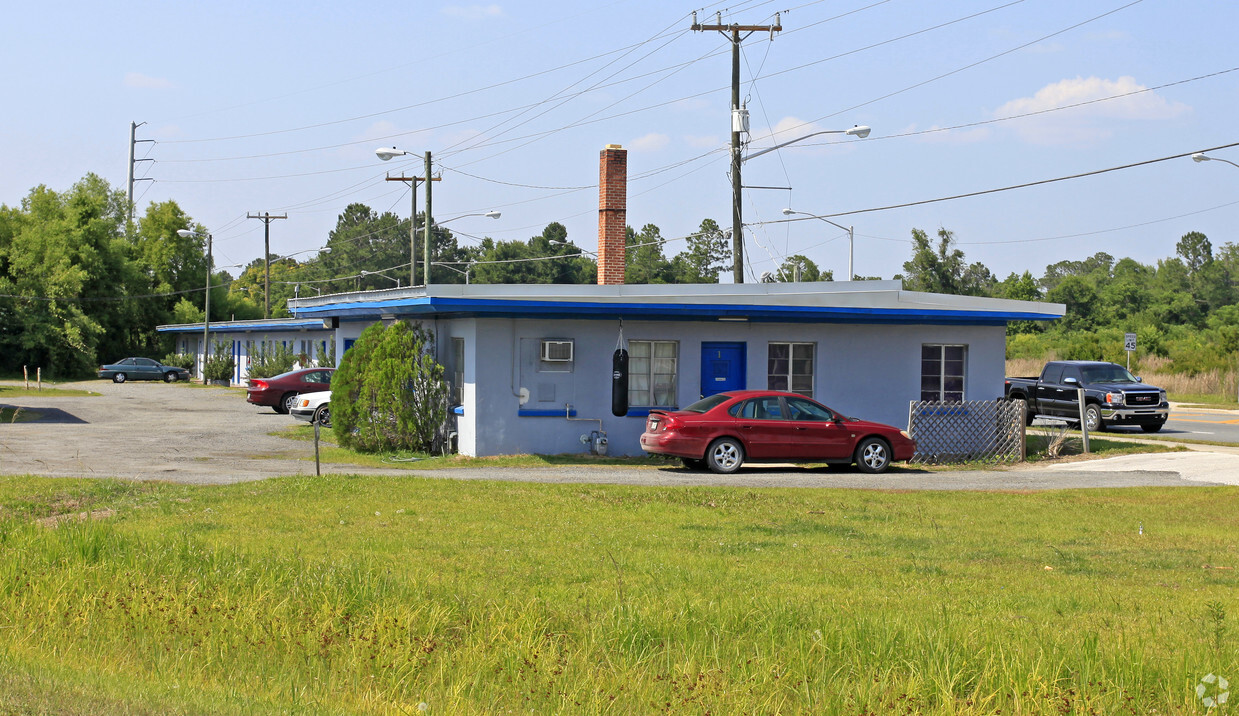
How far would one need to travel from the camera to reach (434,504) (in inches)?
561

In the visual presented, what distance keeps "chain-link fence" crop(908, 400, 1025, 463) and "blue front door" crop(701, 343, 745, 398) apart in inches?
145

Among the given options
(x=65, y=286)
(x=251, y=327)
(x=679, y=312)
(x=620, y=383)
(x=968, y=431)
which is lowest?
(x=968, y=431)

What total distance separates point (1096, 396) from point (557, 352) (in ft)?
55.9

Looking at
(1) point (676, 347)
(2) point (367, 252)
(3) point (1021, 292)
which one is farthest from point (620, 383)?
(2) point (367, 252)

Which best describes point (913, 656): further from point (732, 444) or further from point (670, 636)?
point (732, 444)

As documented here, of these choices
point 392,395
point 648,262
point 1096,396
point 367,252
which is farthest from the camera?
point 367,252

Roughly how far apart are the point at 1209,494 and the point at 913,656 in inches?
484

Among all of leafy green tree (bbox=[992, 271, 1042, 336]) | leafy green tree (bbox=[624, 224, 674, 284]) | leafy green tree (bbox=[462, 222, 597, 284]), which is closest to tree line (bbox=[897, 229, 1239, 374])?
leafy green tree (bbox=[992, 271, 1042, 336])

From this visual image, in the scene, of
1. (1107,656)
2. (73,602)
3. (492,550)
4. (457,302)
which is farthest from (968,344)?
(73,602)

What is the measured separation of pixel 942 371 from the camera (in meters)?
25.6

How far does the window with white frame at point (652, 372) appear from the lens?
2356cm

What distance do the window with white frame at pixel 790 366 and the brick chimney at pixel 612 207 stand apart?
4.77 m

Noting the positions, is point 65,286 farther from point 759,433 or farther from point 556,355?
point 759,433

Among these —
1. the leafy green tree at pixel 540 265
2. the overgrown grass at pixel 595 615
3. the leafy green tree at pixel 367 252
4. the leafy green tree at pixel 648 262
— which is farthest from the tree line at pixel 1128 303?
the leafy green tree at pixel 367 252
